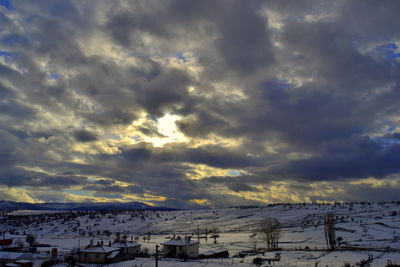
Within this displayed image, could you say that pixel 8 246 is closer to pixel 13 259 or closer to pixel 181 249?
pixel 13 259

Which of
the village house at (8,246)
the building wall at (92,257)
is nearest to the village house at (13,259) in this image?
the building wall at (92,257)

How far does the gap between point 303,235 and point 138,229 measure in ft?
298

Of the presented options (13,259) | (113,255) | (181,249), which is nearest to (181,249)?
(181,249)

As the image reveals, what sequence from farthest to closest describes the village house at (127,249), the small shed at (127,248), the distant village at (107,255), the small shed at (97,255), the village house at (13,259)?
the small shed at (127,248), the village house at (127,249), the small shed at (97,255), the distant village at (107,255), the village house at (13,259)

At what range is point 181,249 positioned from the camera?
71.9 metres

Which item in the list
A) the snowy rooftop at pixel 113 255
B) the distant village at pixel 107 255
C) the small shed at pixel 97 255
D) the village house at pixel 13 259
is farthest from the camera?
the snowy rooftop at pixel 113 255

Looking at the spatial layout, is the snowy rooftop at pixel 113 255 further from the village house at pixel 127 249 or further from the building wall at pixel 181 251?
the building wall at pixel 181 251

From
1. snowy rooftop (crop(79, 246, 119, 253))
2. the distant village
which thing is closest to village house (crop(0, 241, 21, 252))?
the distant village

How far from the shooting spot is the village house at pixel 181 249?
7150cm

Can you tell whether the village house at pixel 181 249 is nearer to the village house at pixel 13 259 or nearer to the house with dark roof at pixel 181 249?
the house with dark roof at pixel 181 249

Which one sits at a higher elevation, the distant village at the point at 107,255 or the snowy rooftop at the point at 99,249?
the snowy rooftop at the point at 99,249

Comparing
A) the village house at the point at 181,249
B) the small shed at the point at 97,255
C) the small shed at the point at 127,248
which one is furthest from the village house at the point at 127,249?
the village house at the point at 181,249

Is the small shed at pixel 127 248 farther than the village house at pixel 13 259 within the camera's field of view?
Yes

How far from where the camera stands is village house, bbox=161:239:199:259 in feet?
235
